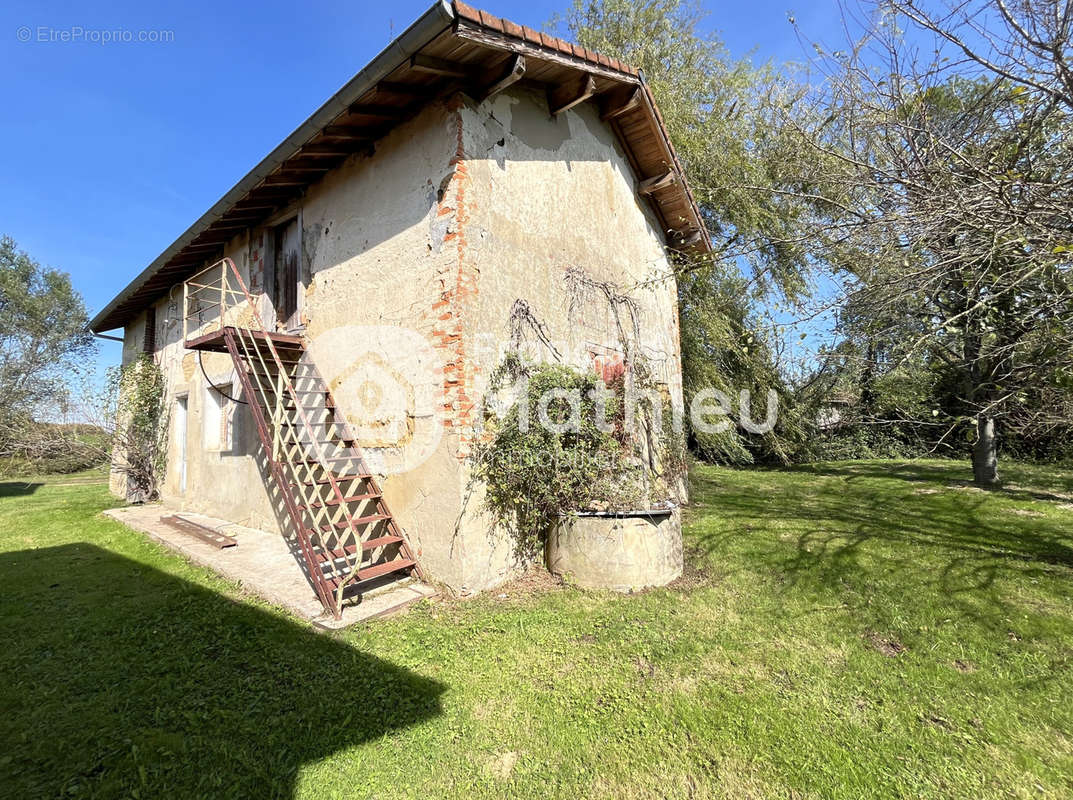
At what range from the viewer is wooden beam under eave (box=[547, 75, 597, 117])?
553cm

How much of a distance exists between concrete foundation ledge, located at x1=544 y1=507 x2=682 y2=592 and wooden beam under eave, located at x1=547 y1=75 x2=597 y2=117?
483 cm

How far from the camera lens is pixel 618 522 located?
15.4ft

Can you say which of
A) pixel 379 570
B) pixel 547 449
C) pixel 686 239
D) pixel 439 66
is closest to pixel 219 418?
pixel 379 570

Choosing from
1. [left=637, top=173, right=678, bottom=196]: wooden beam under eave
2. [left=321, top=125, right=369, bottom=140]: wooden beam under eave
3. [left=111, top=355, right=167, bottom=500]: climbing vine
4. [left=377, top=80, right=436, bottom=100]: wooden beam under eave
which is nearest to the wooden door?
[left=321, top=125, right=369, bottom=140]: wooden beam under eave

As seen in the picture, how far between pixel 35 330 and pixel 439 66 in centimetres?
2937

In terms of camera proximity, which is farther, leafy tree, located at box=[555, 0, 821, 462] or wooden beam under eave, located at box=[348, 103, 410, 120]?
leafy tree, located at box=[555, 0, 821, 462]

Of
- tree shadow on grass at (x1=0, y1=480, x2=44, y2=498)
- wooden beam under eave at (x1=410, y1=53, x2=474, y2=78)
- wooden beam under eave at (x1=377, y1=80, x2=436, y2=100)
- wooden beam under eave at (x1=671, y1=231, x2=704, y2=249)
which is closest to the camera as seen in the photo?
wooden beam under eave at (x1=410, y1=53, x2=474, y2=78)

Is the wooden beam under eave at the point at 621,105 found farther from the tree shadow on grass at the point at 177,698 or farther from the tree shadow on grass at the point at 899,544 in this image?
the tree shadow on grass at the point at 177,698

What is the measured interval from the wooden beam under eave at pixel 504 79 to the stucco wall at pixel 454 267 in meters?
0.14

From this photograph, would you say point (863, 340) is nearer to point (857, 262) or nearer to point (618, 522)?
point (857, 262)

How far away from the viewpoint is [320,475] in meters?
5.86

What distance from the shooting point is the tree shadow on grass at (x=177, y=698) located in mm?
2387

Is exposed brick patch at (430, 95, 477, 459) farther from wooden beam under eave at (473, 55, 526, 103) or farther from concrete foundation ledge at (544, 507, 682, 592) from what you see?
concrete foundation ledge at (544, 507, 682, 592)

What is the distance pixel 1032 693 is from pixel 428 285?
554 centimetres
